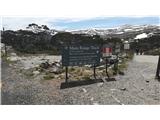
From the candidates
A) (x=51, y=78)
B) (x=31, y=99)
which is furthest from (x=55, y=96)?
(x=51, y=78)

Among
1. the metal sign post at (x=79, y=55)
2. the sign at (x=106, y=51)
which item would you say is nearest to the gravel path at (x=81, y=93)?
the metal sign post at (x=79, y=55)

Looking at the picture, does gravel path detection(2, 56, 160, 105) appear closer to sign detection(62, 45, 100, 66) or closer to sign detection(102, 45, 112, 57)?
sign detection(62, 45, 100, 66)

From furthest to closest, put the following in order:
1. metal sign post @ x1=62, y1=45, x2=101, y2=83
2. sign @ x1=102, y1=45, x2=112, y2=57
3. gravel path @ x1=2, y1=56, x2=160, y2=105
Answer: sign @ x1=102, y1=45, x2=112, y2=57
metal sign post @ x1=62, y1=45, x2=101, y2=83
gravel path @ x1=2, y1=56, x2=160, y2=105

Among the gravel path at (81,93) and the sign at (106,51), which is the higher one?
the sign at (106,51)

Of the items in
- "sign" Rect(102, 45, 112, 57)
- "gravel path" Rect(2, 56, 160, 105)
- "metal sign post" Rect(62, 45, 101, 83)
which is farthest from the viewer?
"sign" Rect(102, 45, 112, 57)

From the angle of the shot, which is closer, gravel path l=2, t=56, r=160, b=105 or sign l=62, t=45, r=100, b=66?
gravel path l=2, t=56, r=160, b=105

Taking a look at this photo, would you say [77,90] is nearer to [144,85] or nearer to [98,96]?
[98,96]

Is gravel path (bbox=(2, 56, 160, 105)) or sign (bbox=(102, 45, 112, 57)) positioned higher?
sign (bbox=(102, 45, 112, 57))

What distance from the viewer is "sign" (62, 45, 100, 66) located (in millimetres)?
18469

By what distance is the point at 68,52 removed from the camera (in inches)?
724

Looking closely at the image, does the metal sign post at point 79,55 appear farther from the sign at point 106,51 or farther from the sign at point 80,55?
the sign at point 106,51

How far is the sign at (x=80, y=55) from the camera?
60.6 feet

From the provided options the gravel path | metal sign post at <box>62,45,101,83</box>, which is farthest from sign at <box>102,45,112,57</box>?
the gravel path

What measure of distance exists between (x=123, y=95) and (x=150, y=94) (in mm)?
1554
